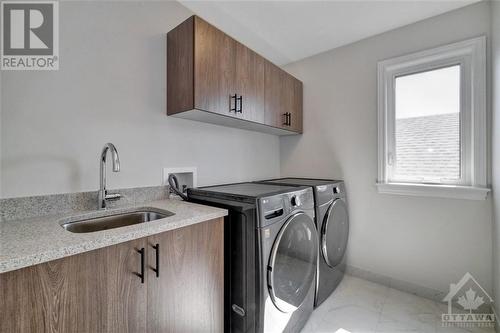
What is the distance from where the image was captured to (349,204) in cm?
233

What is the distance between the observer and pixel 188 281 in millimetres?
1106

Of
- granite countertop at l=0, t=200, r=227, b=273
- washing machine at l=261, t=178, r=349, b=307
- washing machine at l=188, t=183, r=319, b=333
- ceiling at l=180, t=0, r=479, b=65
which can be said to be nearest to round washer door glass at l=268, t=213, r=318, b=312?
washing machine at l=188, t=183, r=319, b=333

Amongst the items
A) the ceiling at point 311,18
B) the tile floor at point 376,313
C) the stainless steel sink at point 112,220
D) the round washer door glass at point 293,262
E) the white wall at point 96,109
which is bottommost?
the tile floor at point 376,313

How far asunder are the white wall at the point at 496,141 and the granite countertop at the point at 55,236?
1.93 m

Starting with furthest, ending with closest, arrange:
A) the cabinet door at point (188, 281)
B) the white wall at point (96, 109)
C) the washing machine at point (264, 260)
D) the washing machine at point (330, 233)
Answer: the washing machine at point (330, 233) < the washing machine at point (264, 260) < the white wall at point (96, 109) < the cabinet door at point (188, 281)

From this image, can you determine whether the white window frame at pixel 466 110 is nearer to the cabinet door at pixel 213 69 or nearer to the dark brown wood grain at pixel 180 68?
the cabinet door at pixel 213 69

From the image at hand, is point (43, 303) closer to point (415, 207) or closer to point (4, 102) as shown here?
point (4, 102)

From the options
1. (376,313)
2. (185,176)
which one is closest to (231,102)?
(185,176)

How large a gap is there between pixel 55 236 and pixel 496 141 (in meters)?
2.60

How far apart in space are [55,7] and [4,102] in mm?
602

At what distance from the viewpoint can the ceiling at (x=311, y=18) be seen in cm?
173

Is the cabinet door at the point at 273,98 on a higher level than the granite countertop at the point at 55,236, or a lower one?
higher

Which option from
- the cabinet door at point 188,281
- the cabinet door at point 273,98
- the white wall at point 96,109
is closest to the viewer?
the cabinet door at point 188,281

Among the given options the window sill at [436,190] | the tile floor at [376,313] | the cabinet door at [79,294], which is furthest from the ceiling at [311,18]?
the tile floor at [376,313]
